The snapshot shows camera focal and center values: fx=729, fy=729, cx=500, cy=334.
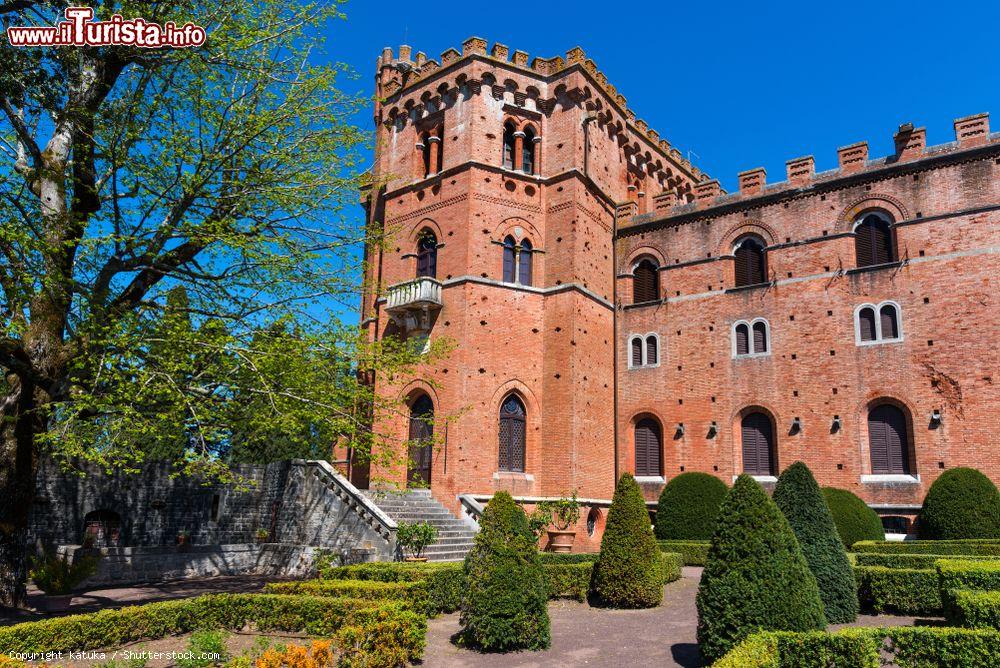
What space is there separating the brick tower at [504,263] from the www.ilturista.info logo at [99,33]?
31.6 ft

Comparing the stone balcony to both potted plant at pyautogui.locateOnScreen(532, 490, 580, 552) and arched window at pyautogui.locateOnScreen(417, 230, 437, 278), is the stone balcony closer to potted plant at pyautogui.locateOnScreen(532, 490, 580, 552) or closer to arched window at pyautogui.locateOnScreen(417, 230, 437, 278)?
arched window at pyautogui.locateOnScreen(417, 230, 437, 278)

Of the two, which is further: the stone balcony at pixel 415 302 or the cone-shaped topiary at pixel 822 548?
the stone balcony at pixel 415 302

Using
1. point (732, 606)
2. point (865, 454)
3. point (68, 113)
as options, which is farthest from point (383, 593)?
point (865, 454)

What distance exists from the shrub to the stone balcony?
14.4 meters

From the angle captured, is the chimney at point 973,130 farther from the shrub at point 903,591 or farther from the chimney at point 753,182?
the shrub at point 903,591

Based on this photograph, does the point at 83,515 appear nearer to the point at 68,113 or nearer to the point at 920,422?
the point at 68,113

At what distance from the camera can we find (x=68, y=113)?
12.7 m

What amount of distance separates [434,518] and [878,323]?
47.1 ft

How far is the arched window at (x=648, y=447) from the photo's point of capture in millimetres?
24766

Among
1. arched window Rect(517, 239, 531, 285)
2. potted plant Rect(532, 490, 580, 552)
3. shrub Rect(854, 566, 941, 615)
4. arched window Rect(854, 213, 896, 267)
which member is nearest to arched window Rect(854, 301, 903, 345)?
arched window Rect(854, 213, 896, 267)

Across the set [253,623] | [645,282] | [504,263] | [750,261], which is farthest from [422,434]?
[750,261]

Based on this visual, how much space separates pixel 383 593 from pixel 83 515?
1104 centimetres

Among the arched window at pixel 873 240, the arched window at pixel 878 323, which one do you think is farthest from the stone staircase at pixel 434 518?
the arched window at pixel 873 240

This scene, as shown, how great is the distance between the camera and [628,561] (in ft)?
43.5
